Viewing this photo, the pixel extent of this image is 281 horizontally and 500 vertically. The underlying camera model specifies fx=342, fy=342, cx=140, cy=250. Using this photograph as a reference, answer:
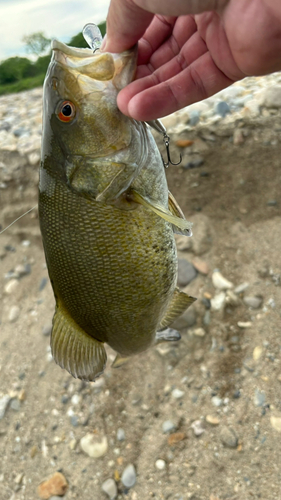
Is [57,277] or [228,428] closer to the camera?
[57,277]

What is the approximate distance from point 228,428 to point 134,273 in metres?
1.31

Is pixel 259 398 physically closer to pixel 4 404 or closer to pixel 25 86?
pixel 4 404

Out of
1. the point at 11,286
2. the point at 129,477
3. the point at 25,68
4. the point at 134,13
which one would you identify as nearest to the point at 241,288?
the point at 129,477

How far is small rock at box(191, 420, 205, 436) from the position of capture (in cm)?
204

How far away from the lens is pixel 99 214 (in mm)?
1196

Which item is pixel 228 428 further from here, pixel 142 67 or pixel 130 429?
pixel 142 67

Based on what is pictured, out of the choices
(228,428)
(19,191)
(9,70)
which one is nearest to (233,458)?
(228,428)

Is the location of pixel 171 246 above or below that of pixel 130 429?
above

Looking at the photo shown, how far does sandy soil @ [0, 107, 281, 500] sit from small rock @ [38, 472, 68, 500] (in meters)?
0.04

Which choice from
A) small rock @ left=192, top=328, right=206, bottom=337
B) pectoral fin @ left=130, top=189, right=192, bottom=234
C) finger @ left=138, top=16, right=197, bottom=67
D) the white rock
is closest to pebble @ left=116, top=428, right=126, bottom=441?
small rock @ left=192, top=328, right=206, bottom=337

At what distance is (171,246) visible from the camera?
1369 mm

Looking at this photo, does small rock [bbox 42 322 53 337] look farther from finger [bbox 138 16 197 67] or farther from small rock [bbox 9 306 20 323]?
finger [bbox 138 16 197 67]

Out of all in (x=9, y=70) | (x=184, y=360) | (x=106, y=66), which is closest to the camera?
(x=106, y=66)

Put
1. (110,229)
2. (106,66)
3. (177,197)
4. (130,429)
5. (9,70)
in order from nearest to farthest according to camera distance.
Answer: (106,66), (110,229), (130,429), (177,197), (9,70)
